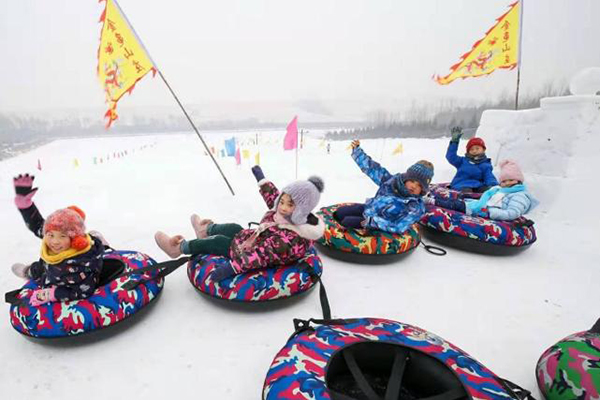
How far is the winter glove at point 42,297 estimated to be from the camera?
1.62 meters

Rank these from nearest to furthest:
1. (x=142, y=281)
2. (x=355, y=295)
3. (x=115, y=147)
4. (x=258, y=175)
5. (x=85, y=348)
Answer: (x=85, y=348), (x=142, y=281), (x=355, y=295), (x=258, y=175), (x=115, y=147)

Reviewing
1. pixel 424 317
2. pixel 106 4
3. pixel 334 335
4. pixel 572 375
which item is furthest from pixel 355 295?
pixel 106 4

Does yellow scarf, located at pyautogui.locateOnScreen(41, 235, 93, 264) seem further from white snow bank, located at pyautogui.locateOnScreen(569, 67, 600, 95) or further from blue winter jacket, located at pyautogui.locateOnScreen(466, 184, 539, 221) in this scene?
white snow bank, located at pyautogui.locateOnScreen(569, 67, 600, 95)

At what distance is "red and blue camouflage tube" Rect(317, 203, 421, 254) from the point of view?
2576 millimetres

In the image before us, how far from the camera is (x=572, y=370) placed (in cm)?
125

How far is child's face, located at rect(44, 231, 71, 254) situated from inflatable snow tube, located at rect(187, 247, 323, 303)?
0.73 metres

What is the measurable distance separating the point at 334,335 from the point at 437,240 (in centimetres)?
211

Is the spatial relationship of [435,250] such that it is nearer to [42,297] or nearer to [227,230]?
[227,230]

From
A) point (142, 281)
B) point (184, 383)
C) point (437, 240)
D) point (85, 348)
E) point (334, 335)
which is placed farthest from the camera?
point (437, 240)

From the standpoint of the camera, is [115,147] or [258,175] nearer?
[258,175]

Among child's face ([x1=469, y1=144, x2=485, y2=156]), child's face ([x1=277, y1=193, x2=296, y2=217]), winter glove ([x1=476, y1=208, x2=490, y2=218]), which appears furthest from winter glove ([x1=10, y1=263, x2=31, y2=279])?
child's face ([x1=469, y1=144, x2=485, y2=156])

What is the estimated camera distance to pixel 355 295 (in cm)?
225

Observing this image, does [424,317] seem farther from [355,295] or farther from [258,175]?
[258,175]

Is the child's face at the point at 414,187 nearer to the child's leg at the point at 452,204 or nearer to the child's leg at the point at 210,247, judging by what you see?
the child's leg at the point at 452,204
